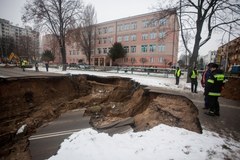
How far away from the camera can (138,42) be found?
34156mm

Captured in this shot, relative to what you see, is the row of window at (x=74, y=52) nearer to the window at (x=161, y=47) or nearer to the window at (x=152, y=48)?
the window at (x=152, y=48)

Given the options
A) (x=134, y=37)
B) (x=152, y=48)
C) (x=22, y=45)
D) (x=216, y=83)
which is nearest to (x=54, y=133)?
(x=216, y=83)

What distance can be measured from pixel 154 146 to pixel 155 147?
0.04 m

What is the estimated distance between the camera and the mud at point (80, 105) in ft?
16.7

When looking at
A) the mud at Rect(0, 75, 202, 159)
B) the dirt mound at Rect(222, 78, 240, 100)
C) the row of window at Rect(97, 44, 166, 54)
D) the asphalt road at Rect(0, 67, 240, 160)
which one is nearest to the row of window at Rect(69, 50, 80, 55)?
the row of window at Rect(97, 44, 166, 54)

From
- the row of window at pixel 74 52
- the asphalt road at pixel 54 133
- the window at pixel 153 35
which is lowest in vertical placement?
the asphalt road at pixel 54 133

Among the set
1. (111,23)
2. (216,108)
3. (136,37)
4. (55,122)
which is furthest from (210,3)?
(111,23)

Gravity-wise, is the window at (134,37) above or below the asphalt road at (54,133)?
above

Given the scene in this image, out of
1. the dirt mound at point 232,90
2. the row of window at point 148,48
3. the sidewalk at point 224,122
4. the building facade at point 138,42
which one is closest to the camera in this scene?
the sidewalk at point 224,122

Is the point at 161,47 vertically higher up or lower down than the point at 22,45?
lower down

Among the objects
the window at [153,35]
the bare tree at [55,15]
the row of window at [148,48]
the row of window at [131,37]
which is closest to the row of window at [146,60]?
the row of window at [148,48]

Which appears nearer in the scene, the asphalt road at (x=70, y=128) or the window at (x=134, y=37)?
the asphalt road at (x=70, y=128)

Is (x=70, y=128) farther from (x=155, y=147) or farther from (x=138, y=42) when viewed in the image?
(x=138, y=42)

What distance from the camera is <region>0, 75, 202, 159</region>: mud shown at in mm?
5094
